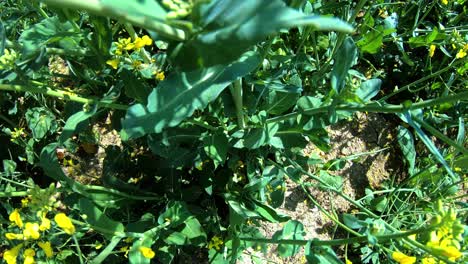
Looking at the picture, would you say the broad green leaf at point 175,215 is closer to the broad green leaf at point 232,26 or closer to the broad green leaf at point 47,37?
the broad green leaf at point 47,37

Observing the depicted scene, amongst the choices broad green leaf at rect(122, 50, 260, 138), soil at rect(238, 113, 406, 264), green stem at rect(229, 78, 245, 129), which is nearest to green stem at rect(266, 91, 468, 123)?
green stem at rect(229, 78, 245, 129)

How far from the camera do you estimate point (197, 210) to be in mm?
2508

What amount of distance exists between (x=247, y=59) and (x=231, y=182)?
109cm

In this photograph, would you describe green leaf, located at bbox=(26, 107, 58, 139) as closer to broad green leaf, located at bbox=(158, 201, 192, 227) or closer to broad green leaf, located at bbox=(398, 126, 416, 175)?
broad green leaf, located at bbox=(158, 201, 192, 227)

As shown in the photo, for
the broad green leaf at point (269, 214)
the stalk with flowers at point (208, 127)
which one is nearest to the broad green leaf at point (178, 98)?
the stalk with flowers at point (208, 127)

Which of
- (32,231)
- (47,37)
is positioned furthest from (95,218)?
(47,37)

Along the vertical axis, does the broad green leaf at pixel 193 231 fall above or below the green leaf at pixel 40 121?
below

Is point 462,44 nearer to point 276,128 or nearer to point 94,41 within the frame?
point 276,128

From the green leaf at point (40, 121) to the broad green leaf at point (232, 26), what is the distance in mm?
1714

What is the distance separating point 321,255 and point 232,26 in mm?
1167

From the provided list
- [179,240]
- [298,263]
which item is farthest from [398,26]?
[179,240]

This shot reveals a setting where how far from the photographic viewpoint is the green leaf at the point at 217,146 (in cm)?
208

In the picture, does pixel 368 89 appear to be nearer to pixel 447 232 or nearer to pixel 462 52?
pixel 447 232

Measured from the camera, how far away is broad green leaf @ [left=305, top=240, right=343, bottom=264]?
1.75 m
